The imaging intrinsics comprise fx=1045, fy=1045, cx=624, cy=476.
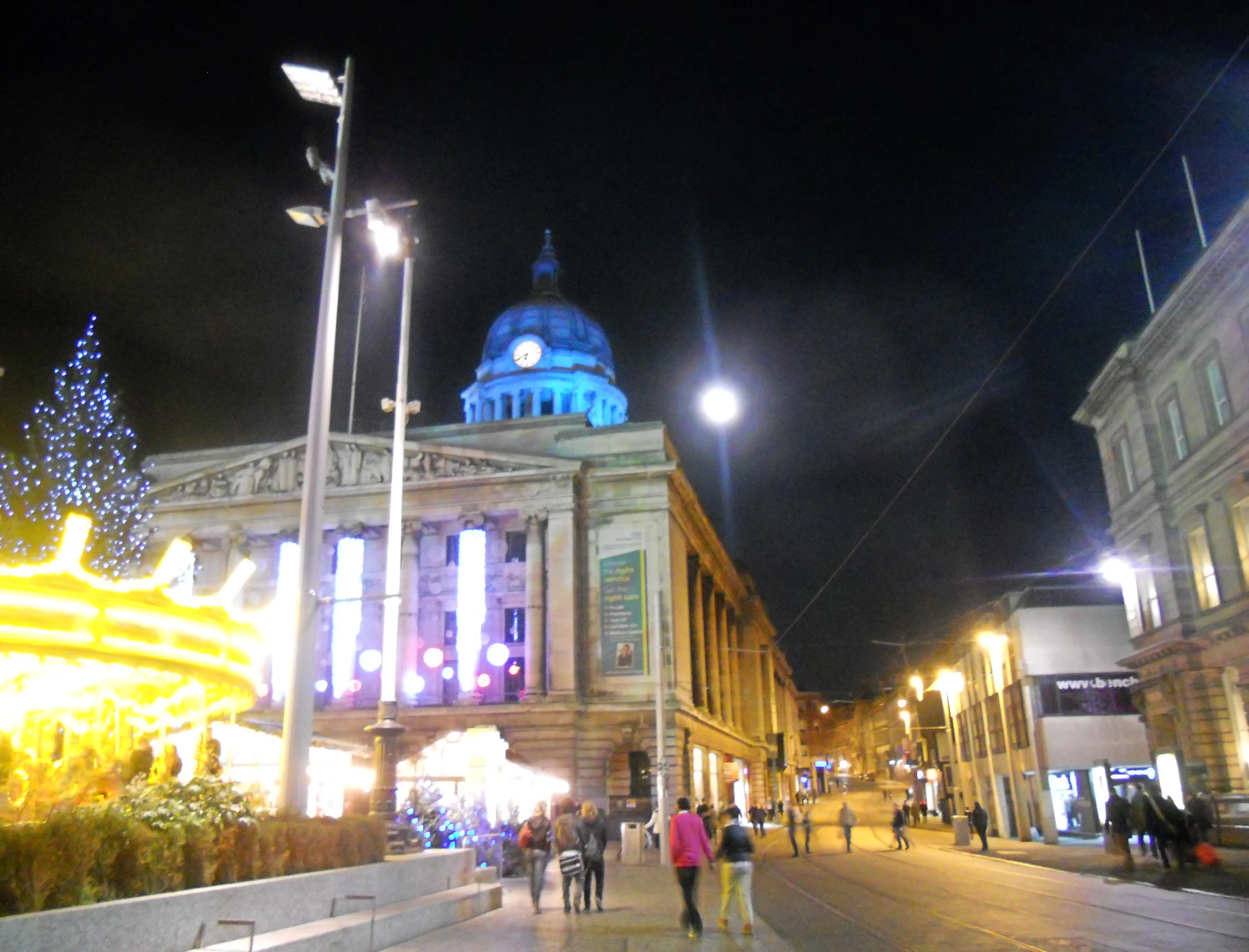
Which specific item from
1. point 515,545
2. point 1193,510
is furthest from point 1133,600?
point 515,545

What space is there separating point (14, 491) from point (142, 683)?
87.5ft

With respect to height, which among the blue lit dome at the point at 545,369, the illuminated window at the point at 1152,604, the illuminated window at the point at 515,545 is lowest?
the illuminated window at the point at 1152,604

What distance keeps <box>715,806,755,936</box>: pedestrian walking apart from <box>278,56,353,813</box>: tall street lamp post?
5754 millimetres

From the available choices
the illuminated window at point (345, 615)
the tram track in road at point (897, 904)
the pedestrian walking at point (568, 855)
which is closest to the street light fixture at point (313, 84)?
the pedestrian walking at point (568, 855)

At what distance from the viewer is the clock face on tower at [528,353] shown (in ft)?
287

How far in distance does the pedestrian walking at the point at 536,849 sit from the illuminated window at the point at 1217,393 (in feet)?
77.5

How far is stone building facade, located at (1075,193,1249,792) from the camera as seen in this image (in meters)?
29.6

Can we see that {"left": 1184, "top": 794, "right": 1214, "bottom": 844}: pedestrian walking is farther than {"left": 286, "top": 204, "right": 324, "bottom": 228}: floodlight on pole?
Yes

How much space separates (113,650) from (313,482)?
4.20 meters

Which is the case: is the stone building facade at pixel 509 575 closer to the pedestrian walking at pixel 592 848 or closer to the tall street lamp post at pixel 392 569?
the tall street lamp post at pixel 392 569

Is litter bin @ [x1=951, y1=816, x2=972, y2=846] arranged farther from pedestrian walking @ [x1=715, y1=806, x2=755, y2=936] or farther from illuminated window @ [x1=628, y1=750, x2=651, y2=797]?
pedestrian walking @ [x1=715, y1=806, x2=755, y2=936]

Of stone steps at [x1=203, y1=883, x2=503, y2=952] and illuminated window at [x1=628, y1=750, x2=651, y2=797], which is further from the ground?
illuminated window at [x1=628, y1=750, x2=651, y2=797]

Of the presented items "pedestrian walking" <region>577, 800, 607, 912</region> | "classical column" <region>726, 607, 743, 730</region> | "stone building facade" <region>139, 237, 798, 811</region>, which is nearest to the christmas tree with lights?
"stone building facade" <region>139, 237, 798, 811</region>

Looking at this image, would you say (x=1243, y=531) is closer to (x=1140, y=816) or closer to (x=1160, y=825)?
(x=1140, y=816)
